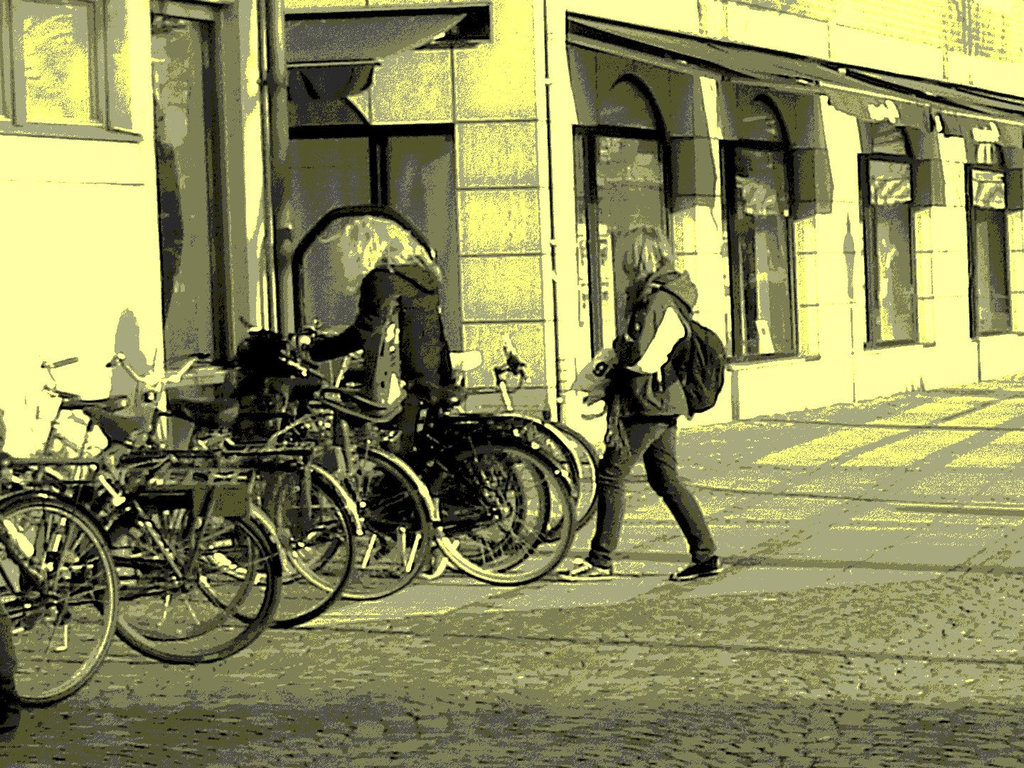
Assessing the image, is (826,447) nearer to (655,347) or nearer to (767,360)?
(767,360)

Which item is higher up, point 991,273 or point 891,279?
point 991,273

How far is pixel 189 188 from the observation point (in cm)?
1237

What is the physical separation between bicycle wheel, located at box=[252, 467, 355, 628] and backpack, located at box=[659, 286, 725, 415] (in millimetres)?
1822

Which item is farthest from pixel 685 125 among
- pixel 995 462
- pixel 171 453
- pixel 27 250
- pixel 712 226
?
pixel 171 453

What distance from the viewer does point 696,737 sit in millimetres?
6188

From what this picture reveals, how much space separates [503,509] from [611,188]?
30.5 feet

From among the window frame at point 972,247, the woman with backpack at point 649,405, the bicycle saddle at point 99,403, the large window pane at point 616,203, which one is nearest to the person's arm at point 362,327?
the woman with backpack at point 649,405

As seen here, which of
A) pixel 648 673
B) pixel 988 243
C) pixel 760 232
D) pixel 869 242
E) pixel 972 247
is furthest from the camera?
pixel 988 243

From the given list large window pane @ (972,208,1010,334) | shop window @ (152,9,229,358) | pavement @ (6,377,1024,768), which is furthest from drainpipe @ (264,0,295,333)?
large window pane @ (972,208,1010,334)

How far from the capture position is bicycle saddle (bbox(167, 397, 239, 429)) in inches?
349

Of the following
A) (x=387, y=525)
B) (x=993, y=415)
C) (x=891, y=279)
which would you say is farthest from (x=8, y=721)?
(x=891, y=279)

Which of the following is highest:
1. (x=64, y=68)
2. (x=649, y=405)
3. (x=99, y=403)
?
(x=64, y=68)

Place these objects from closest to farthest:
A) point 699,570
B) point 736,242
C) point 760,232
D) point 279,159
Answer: point 699,570 < point 279,159 < point 736,242 < point 760,232

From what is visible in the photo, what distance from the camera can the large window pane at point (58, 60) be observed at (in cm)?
1081
